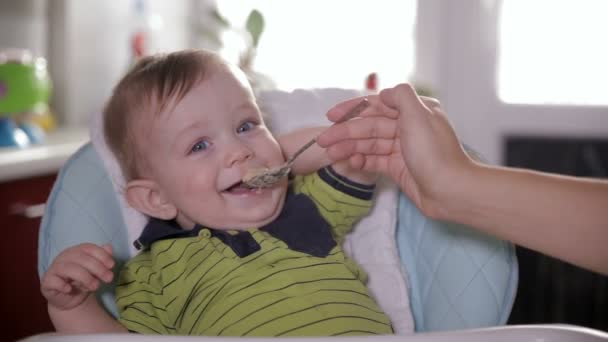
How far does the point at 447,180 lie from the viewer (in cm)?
84

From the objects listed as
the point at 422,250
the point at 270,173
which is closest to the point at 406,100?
the point at 270,173

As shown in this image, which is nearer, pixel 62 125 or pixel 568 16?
pixel 62 125

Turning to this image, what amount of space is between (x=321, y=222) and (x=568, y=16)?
1728mm

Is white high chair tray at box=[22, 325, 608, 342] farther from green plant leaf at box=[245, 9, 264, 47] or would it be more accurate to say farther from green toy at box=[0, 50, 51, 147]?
green plant leaf at box=[245, 9, 264, 47]

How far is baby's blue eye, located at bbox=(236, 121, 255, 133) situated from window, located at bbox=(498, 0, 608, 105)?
166 centimetres

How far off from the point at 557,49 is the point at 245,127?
1.73 m

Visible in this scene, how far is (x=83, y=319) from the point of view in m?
1.00

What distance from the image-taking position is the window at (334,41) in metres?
2.65

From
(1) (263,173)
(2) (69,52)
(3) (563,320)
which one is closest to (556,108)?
(3) (563,320)

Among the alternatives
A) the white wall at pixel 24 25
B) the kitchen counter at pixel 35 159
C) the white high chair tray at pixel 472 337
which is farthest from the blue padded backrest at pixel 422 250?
the white wall at pixel 24 25

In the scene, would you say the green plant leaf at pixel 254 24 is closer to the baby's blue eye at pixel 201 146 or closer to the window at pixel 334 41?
the window at pixel 334 41

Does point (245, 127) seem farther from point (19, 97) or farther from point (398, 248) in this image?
point (19, 97)

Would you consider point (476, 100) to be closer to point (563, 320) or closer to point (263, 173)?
point (563, 320)

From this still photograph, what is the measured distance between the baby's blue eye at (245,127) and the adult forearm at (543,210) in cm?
40
